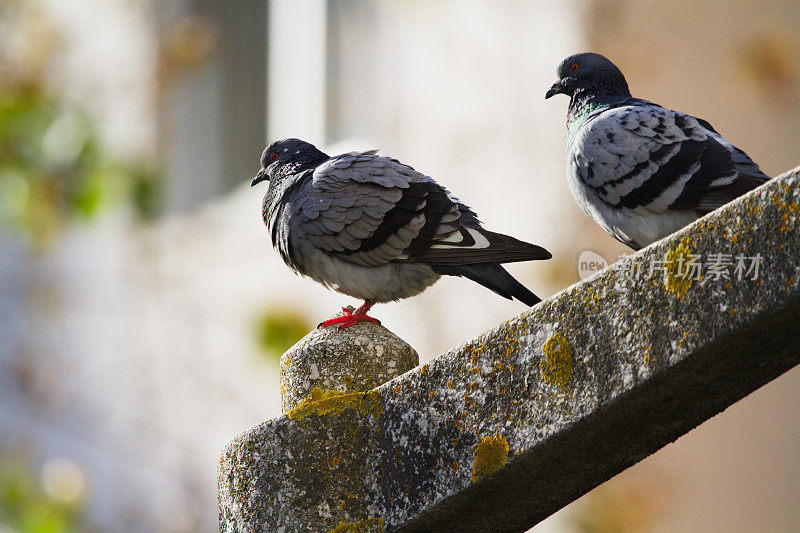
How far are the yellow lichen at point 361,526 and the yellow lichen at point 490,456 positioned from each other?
1.00 feet

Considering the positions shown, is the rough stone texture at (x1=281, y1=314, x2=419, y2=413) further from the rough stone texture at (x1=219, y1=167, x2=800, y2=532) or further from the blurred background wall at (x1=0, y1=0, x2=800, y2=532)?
the blurred background wall at (x1=0, y1=0, x2=800, y2=532)

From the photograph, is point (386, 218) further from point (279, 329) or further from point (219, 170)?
point (219, 170)

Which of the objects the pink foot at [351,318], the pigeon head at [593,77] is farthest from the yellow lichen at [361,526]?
the pigeon head at [593,77]

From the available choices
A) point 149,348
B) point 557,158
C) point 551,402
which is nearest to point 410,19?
point 557,158

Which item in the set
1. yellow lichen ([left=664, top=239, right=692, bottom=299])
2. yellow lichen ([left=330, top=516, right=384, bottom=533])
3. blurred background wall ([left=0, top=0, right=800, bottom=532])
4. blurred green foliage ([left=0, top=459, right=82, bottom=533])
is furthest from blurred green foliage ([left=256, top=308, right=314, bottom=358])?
yellow lichen ([left=664, top=239, right=692, bottom=299])

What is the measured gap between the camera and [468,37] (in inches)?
270

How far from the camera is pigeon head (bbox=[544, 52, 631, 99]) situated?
4145 millimetres

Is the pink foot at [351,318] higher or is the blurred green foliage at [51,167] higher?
the blurred green foliage at [51,167]

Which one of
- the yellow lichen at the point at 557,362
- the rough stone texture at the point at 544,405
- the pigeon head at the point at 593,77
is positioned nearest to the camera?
the rough stone texture at the point at 544,405

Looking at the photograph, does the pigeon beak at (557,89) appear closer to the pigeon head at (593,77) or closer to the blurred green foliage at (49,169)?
the pigeon head at (593,77)

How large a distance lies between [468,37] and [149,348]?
3.91 metres

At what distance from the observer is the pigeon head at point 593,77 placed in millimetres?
4145

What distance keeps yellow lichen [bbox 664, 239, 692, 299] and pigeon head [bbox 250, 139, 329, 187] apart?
2.63m

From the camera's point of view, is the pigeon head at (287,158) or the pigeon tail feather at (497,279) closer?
the pigeon tail feather at (497,279)
